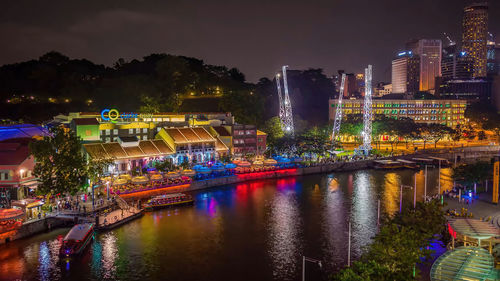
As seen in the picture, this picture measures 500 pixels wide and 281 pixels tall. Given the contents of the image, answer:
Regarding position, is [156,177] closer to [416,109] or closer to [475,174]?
[475,174]

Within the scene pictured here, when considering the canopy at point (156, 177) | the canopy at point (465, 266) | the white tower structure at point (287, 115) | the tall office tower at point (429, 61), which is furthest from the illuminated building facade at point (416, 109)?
the canopy at point (465, 266)

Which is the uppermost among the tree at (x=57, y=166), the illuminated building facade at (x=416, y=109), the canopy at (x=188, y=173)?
the illuminated building facade at (x=416, y=109)

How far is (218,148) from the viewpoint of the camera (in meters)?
57.5

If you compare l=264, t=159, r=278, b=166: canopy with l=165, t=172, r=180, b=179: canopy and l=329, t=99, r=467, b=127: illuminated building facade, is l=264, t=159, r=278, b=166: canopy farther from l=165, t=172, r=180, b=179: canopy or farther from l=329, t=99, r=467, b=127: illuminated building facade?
l=329, t=99, r=467, b=127: illuminated building facade

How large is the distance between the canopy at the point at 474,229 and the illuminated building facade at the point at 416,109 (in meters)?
78.6

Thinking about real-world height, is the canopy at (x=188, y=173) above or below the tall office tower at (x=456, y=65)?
below

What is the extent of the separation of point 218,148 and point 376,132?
1621 inches

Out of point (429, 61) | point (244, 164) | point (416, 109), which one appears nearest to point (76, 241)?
point (244, 164)

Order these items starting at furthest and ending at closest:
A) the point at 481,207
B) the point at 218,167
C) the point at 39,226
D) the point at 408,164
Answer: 1. the point at 408,164
2. the point at 218,167
3. the point at 481,207
4. the point at 39,226

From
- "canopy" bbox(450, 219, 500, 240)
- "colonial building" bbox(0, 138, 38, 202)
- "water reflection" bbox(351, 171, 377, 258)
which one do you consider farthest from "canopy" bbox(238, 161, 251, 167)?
"canopy" bbox(450, 219, 500, 240)

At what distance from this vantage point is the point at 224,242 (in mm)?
28266

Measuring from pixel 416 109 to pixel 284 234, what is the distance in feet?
280

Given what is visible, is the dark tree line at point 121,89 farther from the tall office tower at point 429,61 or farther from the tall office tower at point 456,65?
the tall office tower at point 456,65

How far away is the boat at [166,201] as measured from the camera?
36812 mm
